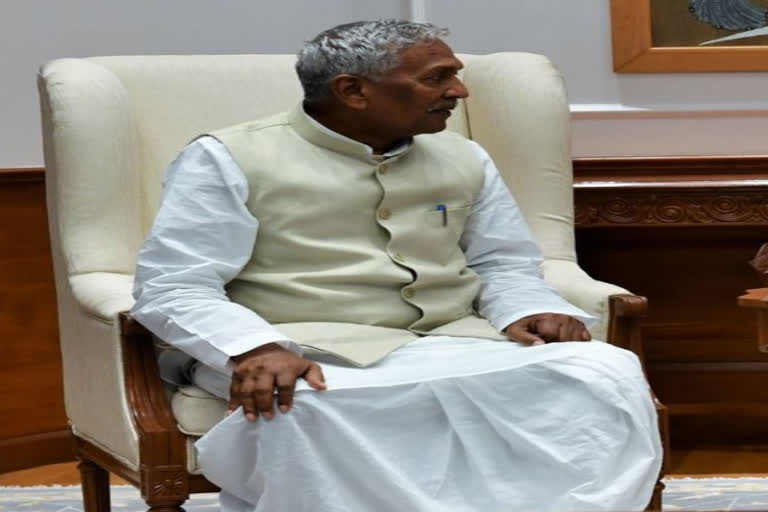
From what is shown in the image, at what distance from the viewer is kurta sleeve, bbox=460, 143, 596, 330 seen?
3.40m

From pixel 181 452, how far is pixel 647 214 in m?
1.90

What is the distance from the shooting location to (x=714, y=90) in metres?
4.57

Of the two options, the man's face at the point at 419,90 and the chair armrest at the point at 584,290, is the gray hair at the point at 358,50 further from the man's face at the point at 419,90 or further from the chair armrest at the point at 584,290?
the chair armrest at the point at 584,290

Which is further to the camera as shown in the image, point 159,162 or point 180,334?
point 159,162

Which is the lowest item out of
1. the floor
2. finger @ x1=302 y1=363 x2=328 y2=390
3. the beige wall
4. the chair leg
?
the floor

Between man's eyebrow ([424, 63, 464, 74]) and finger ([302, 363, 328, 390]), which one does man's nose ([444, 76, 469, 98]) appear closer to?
man's eyebrow ([424, 63, 464, 74])

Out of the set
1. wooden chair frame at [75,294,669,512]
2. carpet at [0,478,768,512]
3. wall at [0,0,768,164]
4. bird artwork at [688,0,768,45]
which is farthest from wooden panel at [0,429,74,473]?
bird artwork at [688,0,768,45]

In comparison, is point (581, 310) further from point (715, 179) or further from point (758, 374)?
point (758, 374)

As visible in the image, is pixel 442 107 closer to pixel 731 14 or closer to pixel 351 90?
pixel 351 90

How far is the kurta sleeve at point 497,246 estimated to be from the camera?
3.40 metres

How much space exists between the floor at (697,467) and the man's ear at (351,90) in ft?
5.88

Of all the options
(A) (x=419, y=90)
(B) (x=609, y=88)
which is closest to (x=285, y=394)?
(A) (x=419, y=90)

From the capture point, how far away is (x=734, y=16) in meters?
4.59

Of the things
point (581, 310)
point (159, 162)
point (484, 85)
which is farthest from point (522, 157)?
point (159, 162)
